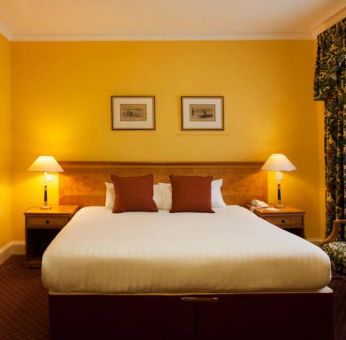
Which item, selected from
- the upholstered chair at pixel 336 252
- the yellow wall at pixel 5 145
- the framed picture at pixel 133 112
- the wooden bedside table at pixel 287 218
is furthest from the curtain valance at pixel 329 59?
the yellow wall at pixel 5 145

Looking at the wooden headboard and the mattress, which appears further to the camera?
the wooden headboard

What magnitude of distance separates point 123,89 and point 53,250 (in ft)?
8.79

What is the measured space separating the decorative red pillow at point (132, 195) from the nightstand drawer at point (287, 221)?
1463mm

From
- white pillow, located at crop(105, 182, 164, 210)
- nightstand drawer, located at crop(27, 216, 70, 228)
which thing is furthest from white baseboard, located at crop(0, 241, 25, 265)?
white pillow, located at crop(105, 182, 164, 210)

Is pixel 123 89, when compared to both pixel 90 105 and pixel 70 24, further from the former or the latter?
pixel 70 24

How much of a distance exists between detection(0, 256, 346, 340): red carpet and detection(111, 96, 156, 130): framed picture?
214 centimetres

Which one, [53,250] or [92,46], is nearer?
[53,250]

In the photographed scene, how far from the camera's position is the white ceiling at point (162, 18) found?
11.5 feet

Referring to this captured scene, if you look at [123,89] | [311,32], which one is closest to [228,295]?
[123,89]

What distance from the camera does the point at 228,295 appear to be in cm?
212

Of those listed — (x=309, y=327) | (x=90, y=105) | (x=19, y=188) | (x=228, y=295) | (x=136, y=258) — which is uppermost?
(x=90, y=105)

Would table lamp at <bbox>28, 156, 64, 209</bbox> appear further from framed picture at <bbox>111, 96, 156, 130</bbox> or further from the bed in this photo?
the bed

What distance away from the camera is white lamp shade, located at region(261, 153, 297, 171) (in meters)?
3.91

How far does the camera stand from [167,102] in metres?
4.34
